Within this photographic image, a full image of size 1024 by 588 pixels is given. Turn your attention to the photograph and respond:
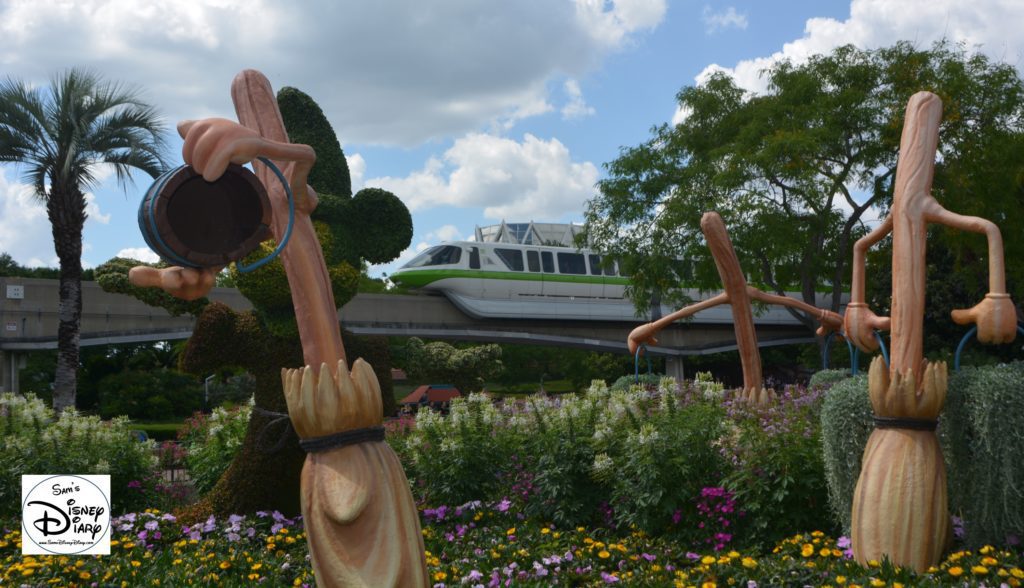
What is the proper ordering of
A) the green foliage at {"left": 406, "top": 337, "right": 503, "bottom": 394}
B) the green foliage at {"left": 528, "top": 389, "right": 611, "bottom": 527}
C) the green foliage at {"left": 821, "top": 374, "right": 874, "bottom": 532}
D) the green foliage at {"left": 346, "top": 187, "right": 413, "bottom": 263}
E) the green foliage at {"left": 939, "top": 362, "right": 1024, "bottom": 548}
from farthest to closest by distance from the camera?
1. the green foliage at {"left": 406, "top": 337, "right": 503, "bottom": 394}
2. the green foliage at {"left": 346, "top": 187, "right": 413, "bottom": 263}
3. the green foliage at {"left": 528, "top": 389, "right": 611, "bottom": 527}
4. the green foliage at {"left": 821, "top": 374, "right": 874, "bottom": 532}
5. the green foliage at {"left": 939, "top": 362, "right": 1024, "bottom": 548}

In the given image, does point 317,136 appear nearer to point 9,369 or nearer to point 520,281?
point 9,369

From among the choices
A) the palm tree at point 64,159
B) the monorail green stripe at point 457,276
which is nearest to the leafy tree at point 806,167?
the monorail green stripe at point 457,276

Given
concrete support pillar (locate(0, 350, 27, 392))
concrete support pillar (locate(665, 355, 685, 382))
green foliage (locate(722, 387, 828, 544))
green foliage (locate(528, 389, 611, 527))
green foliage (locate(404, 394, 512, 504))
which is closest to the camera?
green foliage (locate(722, 387, 828, 544))

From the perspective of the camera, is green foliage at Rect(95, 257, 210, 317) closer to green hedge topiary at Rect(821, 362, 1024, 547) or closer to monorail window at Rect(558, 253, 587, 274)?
green hedge topiary at Rect(821, 362, 1024, 547)

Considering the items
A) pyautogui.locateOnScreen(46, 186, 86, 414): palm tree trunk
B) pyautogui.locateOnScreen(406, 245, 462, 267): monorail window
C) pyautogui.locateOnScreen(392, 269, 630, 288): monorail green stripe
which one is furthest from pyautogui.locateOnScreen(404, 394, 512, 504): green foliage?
pyautogui.locateOnScreen(406, 245, 462, 267): monorail window

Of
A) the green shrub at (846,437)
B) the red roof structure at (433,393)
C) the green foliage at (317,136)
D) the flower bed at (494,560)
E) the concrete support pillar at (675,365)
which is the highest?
the green foliage at (317,136)

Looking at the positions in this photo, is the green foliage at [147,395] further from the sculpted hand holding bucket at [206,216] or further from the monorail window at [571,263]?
the sculpted hand holding bucket at [206,216]

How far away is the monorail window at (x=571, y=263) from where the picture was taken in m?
29.3

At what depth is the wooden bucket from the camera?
320 cm

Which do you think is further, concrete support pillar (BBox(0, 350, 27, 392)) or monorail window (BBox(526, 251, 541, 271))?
monorail window (BBox(526, 251, 541, 271))

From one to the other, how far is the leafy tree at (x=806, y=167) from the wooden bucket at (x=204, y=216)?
1605cm

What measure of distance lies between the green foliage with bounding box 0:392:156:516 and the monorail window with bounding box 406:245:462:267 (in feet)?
60.5

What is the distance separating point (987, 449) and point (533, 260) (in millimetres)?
24380

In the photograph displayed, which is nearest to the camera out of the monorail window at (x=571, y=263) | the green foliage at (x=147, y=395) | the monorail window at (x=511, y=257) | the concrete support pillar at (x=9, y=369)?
the concrete support pillar at (x=9, y=369)
